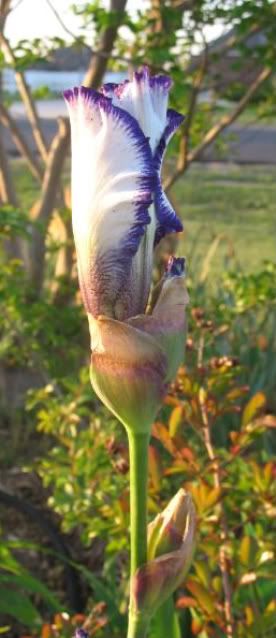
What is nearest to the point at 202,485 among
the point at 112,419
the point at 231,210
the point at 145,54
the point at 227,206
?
the point at 112,419

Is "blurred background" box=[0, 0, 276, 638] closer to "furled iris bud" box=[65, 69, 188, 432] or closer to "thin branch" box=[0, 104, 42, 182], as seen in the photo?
"thin branch" box=[0, 104, 42, 182]

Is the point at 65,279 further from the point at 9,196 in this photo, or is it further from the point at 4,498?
the point at 4,498

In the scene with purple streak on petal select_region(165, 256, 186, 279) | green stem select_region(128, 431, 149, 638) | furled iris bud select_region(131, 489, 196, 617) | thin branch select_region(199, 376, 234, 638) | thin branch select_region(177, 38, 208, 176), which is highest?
thin branch select_region(177, 38, 208, 176)

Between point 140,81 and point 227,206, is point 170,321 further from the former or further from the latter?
point 227,206

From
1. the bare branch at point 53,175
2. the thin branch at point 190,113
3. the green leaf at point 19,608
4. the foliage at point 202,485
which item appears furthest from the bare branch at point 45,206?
the green leaf at point 19,608

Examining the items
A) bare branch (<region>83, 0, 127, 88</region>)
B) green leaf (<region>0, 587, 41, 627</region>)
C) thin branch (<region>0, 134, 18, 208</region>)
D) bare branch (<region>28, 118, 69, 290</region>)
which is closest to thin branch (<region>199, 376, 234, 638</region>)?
green leaf (<region>0, 587, 41, 627</region>)

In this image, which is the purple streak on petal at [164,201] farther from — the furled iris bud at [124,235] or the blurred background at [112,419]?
the blurred background at [112,419]
